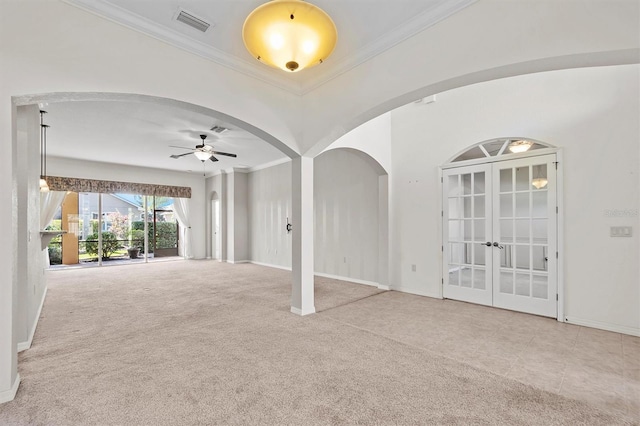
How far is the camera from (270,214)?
8820 millimetres

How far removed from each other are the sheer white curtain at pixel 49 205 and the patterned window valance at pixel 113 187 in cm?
20

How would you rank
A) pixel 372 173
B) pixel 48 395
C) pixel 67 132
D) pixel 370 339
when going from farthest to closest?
pixel 372 173
pixel 67 132
pixel 370 339
pixel 48 395

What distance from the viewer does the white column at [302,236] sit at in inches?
157

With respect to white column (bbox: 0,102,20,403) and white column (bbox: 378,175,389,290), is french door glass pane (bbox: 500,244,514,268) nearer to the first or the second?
white column (bbox: 378,175,389,290)

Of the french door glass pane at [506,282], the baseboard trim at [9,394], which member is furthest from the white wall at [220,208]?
the french door glass pane at [506,282]

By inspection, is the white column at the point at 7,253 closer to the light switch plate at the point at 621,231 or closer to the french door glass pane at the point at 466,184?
the french door glass pane at the point at 466,184

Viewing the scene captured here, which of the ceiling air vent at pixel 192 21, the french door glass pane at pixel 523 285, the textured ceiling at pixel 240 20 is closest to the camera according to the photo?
the textured ceiling at pixel 240 20

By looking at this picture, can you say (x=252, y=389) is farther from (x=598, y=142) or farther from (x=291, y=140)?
(x=598, y=142)

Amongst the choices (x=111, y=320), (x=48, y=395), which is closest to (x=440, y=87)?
(x=48, y=395)

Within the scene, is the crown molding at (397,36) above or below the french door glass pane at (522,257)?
above

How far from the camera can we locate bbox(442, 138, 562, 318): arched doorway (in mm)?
4008

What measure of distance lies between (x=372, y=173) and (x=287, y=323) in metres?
3.58

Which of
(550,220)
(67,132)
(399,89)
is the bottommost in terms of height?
(550,220)

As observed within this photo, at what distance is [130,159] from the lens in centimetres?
809
